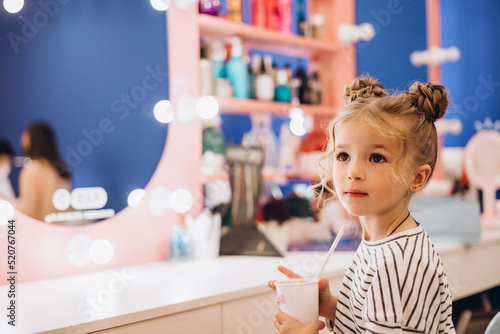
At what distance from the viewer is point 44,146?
5.00 ft

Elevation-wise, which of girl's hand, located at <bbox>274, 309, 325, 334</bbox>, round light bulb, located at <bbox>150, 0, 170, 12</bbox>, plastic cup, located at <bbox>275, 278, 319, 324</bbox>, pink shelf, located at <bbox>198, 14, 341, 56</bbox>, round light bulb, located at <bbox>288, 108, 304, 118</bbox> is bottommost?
girl's hand, located at <bbox>274, 309, 325, 334</bbox>

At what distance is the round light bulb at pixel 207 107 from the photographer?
195cm

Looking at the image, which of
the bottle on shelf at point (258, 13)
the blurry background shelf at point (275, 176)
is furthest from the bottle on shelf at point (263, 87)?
the blurry background shelf at point (275, 176)

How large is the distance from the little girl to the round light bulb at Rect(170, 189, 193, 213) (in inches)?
37.7

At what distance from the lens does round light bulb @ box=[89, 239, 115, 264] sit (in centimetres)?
165

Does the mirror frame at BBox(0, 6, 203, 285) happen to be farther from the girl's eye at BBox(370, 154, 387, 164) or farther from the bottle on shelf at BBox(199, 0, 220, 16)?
the girl's eye at BBox(370, 154, 387, 164)

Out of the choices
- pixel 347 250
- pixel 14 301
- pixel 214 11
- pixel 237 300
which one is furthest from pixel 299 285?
pixel 214 11

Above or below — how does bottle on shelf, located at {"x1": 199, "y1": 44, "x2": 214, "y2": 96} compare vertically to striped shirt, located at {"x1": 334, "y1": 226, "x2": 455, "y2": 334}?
Answer: above

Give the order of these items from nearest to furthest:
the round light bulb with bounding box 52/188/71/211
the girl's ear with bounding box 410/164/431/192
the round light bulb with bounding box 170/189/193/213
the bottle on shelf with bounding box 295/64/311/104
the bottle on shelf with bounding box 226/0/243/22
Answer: the girl's ear with bounding box 410/164/431/192, the round light bulb with bounding box 52/188/71/211, the round light bulb with bounding box 170/189/193/213, the bottle on shelf with bounding box 226/0/243/22, the bottle on shelf with bounding box 295/64/311/104

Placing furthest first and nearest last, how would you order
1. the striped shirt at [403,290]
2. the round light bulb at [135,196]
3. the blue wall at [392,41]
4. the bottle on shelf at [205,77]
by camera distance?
1. the blue wall at [392,41]
2. the bottle on shelf at [205,77]
3. the round light bulb at [135,196]
4. the striped shirt at [403,290]

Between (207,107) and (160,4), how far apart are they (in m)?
0.47

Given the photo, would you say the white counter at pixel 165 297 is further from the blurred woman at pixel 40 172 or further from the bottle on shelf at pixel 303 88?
the bottle on shelf at pixel 303 88

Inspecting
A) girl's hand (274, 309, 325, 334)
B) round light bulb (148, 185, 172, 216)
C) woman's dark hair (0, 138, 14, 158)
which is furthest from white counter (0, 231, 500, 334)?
woman's dark hair (0, 138, 14, 158)

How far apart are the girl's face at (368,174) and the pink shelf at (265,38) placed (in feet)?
4.06
